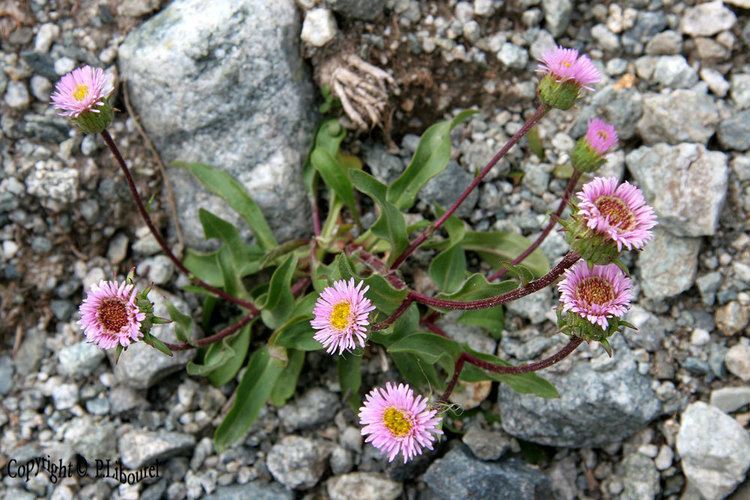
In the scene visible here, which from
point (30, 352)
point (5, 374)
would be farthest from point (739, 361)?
point (5, 374)

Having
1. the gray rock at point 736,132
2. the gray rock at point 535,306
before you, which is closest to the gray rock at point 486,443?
the gray rock at point 535,306

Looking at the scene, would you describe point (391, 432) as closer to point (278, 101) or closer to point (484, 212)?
point (484, 212)

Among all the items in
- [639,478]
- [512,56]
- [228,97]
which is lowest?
[639,478]

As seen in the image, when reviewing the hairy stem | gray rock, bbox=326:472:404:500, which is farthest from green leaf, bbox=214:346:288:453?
gray rock, bbox=326:472:404:500

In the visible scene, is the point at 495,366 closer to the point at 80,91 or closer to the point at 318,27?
the point at 318,27

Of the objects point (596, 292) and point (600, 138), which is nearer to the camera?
point (596, 292)

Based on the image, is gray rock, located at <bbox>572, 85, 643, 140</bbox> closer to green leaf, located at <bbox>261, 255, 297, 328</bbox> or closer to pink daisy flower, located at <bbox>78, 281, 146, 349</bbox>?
green leaf, located at <bbox>261, 255, 297, 328</bbox>

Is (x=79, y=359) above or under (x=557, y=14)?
under

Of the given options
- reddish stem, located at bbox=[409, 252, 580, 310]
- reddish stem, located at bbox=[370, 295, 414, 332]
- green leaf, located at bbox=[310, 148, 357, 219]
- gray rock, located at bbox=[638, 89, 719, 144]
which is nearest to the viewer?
reddish stem, located at bbox=[409, 252, 580, 310]
